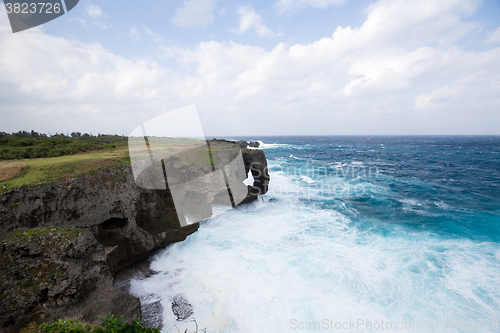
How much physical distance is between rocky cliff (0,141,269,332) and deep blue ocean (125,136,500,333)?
6.43 feet

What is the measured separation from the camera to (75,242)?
674 centimetres

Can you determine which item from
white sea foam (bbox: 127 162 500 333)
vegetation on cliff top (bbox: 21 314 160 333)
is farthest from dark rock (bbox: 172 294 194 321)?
vegetation on cliff top (bbox: 21 314 160 333)

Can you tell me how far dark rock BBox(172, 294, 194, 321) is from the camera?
8.26 metres

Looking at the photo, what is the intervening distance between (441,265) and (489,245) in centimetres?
530

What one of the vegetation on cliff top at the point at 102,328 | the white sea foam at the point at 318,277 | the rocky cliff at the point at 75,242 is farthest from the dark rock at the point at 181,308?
the vegetation on cliff top at the point at 102,328

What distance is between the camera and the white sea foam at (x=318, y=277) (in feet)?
27.5

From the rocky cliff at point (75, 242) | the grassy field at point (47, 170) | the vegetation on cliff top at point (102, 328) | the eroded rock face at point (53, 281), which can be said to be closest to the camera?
the vegetation on cliff top at point (102, 328)

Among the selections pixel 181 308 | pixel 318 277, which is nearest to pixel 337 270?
pixel 318 277

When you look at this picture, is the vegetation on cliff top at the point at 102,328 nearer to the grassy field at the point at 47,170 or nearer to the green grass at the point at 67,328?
the green grass at the point at 67,328

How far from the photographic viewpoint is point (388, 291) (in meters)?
9.43

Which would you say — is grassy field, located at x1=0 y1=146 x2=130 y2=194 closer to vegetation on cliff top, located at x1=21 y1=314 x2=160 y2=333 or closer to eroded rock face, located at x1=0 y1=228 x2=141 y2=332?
eroded rock face, located at x1=0 y1=228 x2=141 y2=332

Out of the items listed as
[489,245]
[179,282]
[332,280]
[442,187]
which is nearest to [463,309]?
[332,280]

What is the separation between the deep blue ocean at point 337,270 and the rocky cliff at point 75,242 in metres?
1.96

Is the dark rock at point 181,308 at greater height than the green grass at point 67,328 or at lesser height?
lesser
